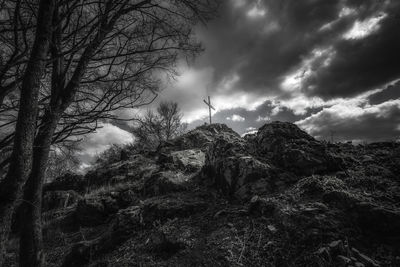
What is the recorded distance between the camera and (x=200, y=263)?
8.58 ft

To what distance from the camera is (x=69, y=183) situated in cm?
1034

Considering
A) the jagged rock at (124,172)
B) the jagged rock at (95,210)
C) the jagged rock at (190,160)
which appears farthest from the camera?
the jagged rock at (124,172)

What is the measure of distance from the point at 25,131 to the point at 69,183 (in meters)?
9.46

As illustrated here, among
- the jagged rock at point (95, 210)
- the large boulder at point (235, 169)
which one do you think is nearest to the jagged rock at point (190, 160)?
the large boulder at point (235, 169)

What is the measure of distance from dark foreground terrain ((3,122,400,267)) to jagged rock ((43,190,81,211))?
6.77 feet

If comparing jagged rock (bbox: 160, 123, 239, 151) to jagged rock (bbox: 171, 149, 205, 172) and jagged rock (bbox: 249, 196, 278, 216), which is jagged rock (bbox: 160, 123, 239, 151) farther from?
jagged rock (bbox: 249, 196, 278, 216)

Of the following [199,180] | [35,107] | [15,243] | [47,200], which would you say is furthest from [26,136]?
[47,200]

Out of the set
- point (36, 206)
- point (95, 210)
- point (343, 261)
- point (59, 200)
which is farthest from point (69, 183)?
point (343, 261)

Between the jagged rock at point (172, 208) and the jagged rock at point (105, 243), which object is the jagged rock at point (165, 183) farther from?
the jagged rock at point (105, 243)

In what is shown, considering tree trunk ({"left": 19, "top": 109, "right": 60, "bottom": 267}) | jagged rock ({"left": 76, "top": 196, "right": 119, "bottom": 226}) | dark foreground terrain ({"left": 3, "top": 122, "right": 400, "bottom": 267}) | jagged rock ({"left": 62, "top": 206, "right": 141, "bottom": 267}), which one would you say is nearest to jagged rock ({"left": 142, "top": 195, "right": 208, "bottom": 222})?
dark foreground terrain ({"left": 3, "top": 122, "right": 400, "bottom": 267})

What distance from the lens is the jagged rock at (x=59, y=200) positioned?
27.1 feet

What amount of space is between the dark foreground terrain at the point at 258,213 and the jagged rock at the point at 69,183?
12.5 ft

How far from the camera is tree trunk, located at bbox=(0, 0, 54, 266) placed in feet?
7.45

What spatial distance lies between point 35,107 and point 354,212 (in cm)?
411
